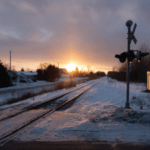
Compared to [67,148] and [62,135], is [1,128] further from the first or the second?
[67,148]

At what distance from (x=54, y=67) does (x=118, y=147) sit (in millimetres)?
48172

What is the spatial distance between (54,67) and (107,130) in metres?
47.1

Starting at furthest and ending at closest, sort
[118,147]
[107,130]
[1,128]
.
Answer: [1,128], [107,130], [118,147]

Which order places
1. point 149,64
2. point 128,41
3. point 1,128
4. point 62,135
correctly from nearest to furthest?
point 62,135 < point 1,128 < point 128,41 < point 149,64

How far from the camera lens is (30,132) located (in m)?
4.79

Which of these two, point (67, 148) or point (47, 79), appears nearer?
point (67, 148)

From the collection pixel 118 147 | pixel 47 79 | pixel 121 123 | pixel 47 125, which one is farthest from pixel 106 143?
pixel 47 79

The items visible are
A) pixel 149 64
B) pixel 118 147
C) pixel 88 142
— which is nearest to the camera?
pixel 118 147

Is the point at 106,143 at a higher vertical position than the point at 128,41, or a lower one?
lower

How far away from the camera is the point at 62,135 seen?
456 centimetres

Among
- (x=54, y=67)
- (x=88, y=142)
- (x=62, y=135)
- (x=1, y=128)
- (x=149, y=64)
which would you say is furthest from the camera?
(x=54, y=67)

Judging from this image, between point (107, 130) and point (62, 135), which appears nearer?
point (62, 135)

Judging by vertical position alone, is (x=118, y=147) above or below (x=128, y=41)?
below

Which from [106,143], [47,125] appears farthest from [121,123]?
[47,125]
